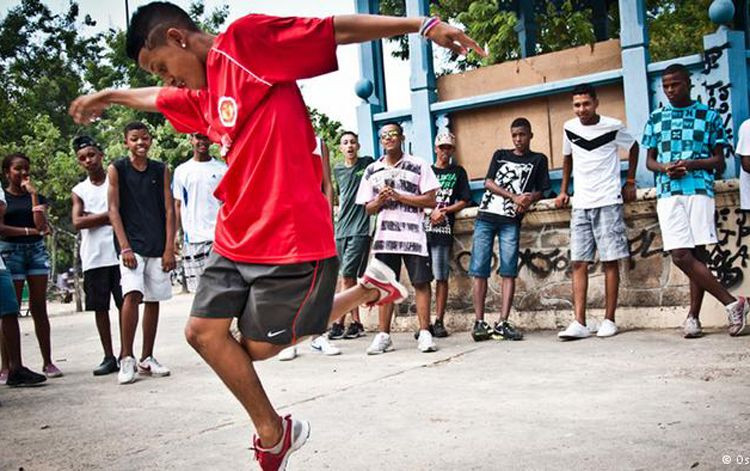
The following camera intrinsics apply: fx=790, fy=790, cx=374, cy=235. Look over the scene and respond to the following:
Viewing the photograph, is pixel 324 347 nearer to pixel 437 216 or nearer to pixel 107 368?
pixel 437 216

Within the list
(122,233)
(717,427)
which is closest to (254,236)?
(717,427)

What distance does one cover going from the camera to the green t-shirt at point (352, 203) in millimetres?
7758

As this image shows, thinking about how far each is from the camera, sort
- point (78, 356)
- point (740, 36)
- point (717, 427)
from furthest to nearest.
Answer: point (78, 356) → point (740, 36) → point (717, 427)

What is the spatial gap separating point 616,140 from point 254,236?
15.2ft

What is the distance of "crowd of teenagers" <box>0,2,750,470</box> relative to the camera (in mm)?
3027

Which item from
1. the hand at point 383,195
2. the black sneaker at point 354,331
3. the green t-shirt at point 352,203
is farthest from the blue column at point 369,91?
the hand at point 383,195

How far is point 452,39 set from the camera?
3.02m

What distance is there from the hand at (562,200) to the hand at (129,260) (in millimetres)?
3739

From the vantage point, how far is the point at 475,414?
13.5 ft

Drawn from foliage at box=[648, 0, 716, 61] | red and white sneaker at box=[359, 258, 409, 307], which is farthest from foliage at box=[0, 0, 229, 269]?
red and white sneaker at box=[359, 258, 409, 307]

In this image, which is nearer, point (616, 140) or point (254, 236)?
point (254, 236)

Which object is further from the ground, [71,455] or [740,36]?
[740,36]

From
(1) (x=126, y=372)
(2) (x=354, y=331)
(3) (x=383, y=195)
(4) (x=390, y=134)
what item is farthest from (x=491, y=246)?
(1) (x=126, y=372)

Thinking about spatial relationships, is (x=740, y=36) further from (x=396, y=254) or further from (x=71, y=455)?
(x=71, y=455)
